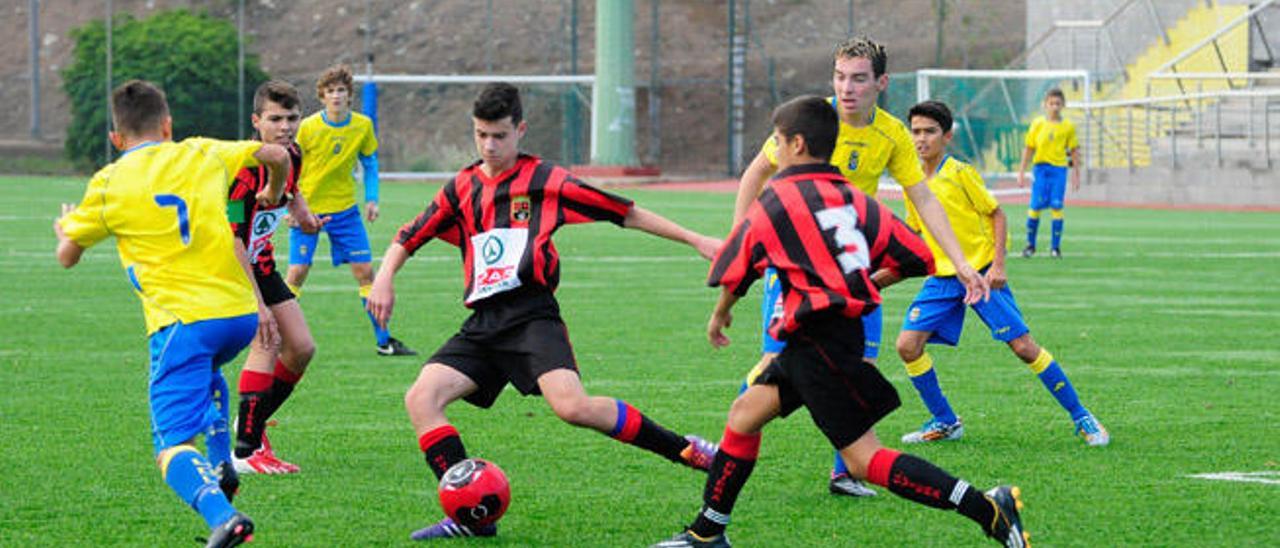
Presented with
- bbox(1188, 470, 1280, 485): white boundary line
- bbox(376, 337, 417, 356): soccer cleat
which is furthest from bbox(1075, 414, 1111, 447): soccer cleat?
bbox(376, 337, 417, 356): soccer cleat

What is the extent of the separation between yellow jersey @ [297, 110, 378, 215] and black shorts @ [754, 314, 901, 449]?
7.49 m

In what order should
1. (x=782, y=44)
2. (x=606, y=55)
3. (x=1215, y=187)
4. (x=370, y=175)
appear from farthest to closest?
(x=782, y=44) → (x=606, y=55) → (x=1215, y=187) → (x=370, y=175)

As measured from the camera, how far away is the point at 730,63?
49.9m

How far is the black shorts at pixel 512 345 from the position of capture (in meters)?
6.88

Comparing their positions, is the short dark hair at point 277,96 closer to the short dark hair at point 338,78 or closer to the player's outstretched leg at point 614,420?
the player's outstretched leg at point 614,420

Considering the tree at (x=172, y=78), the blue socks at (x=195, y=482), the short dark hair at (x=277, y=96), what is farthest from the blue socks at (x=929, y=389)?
the tree at (x=172, y=78)

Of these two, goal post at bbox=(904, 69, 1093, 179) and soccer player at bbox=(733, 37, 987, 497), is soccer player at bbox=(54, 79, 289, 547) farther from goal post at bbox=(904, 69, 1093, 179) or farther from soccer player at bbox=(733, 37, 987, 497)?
goal post at bbox=(904, 69, 1093, 179)

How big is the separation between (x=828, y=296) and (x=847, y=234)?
0.22 m

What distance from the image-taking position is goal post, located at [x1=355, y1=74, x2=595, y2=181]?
48656 millimetres

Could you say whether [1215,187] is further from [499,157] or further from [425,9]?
[425,9]

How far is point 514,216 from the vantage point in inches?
275

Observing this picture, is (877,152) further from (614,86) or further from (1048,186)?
(614,86)

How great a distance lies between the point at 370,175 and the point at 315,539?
7.48 meters

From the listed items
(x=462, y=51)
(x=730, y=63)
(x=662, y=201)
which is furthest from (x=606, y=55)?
(x=462, y=51)
